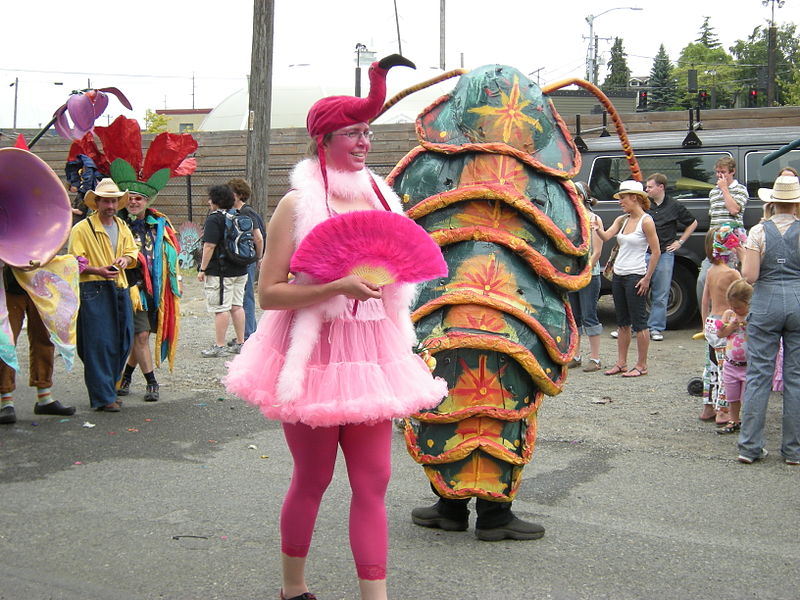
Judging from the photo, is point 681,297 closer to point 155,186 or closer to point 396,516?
point 155,186

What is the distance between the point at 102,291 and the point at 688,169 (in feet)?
Result: 22.9

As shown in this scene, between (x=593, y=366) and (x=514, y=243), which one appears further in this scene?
(x=593, y=366)

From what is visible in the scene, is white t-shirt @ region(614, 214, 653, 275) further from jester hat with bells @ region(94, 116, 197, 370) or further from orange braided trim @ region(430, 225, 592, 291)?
orange braided trim @ region(430, 225, 592, 291)

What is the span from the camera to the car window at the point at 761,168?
1030 centimetres

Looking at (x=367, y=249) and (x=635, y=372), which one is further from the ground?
(x=367, y=249)

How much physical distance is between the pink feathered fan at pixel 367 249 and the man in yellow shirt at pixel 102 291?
449 centimetres

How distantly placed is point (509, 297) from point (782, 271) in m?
2.45

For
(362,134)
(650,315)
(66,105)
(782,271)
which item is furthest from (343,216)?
(650,315)

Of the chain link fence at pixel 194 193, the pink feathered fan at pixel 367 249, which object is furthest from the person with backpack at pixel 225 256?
the chain link fence at pixel 194 193

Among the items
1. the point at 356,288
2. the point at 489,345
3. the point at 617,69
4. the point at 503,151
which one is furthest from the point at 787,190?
the point at 617,69

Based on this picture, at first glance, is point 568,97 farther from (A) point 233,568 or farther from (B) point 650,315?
(A) point 233,568

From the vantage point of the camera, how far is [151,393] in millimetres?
7598

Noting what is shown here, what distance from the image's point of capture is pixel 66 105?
24.1 ft

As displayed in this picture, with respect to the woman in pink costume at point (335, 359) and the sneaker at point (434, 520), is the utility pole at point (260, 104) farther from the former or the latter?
the woman in pink costume at point (335, 359)
